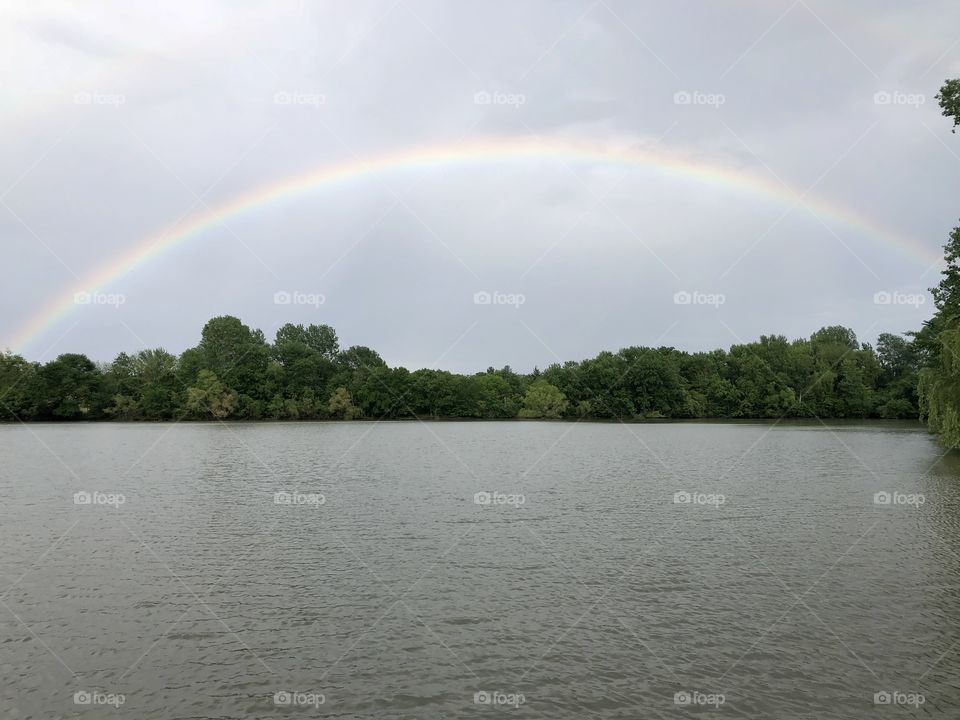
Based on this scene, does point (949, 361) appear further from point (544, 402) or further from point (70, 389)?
point (70, 389)

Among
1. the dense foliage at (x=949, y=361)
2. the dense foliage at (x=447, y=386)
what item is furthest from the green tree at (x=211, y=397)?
the dense foliage at (x=949, y=361)

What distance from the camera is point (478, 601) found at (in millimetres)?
17344

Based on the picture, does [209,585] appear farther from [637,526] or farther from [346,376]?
[346,376]

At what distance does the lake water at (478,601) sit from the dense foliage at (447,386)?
354 ft

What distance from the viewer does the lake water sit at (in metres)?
12.1

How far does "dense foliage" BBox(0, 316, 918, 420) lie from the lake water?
354 feet

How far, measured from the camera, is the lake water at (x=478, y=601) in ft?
39.8

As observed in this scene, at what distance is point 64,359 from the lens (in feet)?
472

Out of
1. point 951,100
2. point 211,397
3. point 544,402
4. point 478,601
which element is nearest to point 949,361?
point 951,100

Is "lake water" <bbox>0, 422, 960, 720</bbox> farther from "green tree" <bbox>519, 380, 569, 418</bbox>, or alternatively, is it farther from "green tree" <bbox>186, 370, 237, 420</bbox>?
"green tree" <bbox>519, 380, 569, 418</bbox>

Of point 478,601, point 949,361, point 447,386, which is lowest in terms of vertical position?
point 478,601

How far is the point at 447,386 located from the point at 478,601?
446ft

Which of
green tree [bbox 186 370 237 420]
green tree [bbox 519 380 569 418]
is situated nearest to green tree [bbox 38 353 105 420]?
green tree [bbox 186 370 237 420]

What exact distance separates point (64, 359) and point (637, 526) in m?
155
